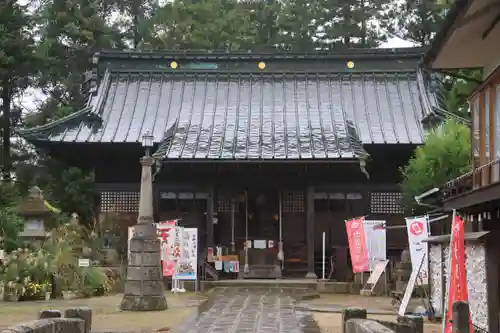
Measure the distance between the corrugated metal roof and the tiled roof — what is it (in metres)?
0.03

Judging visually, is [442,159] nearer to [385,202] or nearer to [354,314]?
[385,202]

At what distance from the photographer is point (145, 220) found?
15102mm

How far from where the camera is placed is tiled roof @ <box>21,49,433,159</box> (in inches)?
890

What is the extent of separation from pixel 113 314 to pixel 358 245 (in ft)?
26.7

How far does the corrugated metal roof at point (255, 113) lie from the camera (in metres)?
22.6

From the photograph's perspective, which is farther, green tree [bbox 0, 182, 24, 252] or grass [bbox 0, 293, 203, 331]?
green tree [bbox 0, 182, 24, 252]

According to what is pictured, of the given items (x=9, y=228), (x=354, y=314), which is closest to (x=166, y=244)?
(x=9, y=228)

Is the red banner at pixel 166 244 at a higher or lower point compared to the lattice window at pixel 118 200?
lower

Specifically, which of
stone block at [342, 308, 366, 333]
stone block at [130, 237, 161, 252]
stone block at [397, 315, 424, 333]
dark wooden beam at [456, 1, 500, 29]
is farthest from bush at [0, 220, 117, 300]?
dark wooden beam at [456, 1, 500, 29]

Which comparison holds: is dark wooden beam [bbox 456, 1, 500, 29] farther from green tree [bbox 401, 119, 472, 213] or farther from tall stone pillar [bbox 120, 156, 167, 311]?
tall stone pillar [bbox 120, 156, 167, 311]

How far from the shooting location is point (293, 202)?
23312 mm

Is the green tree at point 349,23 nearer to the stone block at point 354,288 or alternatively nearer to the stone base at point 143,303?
the stone block at point 354,288

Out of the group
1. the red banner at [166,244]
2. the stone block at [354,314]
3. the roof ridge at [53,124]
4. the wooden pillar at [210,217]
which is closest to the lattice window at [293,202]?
the wooden pillar at [210,217]

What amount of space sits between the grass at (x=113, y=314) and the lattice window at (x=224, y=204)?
516 centimetres
